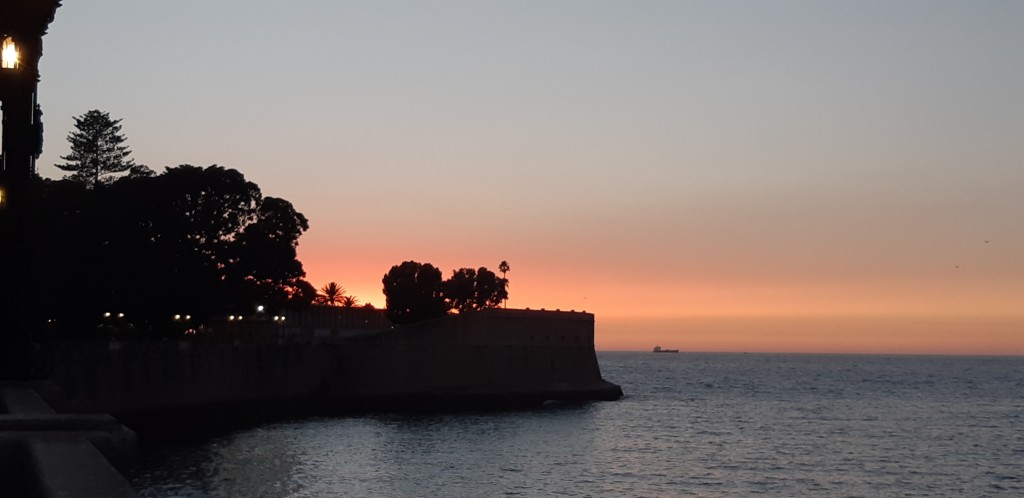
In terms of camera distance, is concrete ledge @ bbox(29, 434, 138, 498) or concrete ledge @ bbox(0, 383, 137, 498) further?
concrete ledge @ bbox(0, 383, 137, 498)

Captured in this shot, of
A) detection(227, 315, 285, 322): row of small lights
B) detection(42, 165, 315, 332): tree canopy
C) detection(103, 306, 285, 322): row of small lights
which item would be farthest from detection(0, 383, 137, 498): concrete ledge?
detection(227, 315, 285, 322): row of small lights

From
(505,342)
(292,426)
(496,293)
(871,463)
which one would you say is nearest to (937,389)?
(496,293)

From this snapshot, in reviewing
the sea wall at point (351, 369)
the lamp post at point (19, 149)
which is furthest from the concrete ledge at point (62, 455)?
the sea wall at point (351, 369)

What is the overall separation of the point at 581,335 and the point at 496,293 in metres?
50.5

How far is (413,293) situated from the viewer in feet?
437

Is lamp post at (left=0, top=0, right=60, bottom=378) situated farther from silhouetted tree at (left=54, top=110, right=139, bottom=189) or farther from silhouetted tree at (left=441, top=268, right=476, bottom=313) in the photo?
silhouetted tree at (left=441, top=268, right=476, bottom=313)

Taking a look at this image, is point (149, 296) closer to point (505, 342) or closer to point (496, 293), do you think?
point (505, 342)

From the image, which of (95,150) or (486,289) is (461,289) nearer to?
(486,289)

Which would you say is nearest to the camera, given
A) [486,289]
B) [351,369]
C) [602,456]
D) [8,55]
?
[8,55]

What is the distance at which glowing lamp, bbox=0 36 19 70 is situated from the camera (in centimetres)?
1783

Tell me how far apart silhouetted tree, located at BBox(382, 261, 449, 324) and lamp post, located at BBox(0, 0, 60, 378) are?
113976 millimetres

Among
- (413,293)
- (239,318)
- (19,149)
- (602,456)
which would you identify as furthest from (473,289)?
(19,149)

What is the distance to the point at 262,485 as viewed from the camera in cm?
3806

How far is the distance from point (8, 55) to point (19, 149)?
1.55 m
